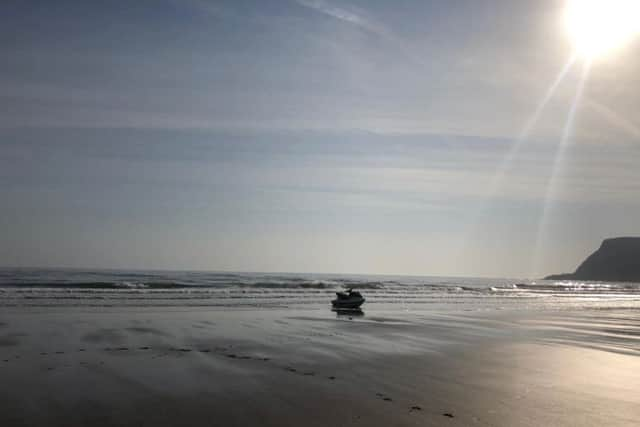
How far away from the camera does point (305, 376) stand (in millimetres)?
9695

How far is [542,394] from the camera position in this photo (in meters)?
8.48

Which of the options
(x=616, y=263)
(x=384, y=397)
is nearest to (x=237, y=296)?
(x=384, y=397)

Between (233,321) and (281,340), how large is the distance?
5536mm

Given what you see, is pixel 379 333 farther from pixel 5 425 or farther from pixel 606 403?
pixel 5 425

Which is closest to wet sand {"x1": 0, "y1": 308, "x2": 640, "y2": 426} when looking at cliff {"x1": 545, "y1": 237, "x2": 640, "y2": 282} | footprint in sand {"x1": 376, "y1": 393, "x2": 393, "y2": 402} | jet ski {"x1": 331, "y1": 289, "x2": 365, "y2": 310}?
footprint in sand {"x1": 376, "y1": 393, "x2": 393, "y2": 402}

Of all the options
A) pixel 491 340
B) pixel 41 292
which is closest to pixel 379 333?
pixel 491 340

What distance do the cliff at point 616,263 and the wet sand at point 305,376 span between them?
18331cm

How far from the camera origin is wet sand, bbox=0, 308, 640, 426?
23.0 feet

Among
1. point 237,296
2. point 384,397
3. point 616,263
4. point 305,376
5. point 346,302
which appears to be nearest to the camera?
point 384,397

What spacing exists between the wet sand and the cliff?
18331cm

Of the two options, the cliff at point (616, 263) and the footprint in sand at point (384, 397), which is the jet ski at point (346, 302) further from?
the cliff at point (616, 263)

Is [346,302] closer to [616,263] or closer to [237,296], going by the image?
[237,296]

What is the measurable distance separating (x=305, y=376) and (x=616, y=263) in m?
205

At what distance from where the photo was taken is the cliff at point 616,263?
6973 inches
